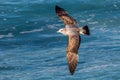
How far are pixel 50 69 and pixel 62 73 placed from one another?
73 cm

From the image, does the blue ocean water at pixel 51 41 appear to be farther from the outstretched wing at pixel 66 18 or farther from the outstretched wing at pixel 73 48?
the outstretched wing at pixel 73 48

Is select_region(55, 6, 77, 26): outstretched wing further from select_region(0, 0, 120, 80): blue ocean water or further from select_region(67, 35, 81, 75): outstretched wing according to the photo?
select_region(0, 0, 120, 80): blue ocean water

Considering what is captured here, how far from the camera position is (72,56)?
15578 mm

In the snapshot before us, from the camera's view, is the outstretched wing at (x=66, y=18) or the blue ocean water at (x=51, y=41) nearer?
the outstretched wing at (x=66, y=18)

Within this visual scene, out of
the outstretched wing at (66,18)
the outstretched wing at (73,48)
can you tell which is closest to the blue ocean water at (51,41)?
the outstretched wing at (66,18)

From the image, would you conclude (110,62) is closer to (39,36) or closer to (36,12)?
(39,36)

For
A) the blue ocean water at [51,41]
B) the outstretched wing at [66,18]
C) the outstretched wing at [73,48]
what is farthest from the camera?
the blue ocean water at [51,41]

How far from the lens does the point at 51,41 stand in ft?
95.3

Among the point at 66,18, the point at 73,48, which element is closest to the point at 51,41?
the point at 66,18

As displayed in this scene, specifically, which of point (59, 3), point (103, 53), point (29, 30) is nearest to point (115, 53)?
point (103, 53)

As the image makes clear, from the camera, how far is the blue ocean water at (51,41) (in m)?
26.6

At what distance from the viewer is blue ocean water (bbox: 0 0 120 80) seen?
87.3ft

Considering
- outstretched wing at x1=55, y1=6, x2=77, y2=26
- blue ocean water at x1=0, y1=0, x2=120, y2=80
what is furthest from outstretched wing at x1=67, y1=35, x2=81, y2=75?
blue ocean water at x1=0, y1=0, x2=120, y2=80

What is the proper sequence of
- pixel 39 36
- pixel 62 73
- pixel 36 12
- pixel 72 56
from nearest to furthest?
pixel 72 56
pixel 62 73
pixel 39 36
pixel 36 12
